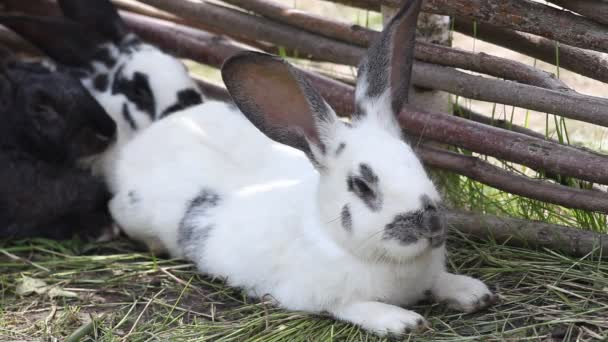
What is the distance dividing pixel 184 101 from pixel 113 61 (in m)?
0.53

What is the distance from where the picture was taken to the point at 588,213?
353 cm

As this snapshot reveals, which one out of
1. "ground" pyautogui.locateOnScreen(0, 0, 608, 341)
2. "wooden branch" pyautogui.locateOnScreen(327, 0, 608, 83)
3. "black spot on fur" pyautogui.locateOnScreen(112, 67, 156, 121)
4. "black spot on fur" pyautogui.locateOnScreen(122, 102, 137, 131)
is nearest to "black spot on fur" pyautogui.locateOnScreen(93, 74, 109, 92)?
"black spot on fur" pyautogui.locateOnScreen(112, 67, 156, 121)

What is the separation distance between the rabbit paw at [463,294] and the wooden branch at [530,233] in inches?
17.4

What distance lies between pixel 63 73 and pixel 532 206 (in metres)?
2.30

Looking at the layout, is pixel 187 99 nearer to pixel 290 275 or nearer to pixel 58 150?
pixel 58 150

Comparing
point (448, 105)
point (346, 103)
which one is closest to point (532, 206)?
point (448, 105)

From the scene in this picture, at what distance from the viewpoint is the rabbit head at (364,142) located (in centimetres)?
272

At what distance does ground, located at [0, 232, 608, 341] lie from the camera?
298cm

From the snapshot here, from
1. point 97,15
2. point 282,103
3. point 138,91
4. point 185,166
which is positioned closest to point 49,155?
point 138,91

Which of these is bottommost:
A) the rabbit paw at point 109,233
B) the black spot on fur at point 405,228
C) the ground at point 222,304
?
the rabbit paw at point 109,233

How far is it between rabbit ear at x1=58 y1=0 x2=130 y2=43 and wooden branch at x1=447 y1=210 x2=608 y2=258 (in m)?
2.13

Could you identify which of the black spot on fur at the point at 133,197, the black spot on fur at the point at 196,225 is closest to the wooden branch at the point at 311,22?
the black spot on fur at the point at 196,225

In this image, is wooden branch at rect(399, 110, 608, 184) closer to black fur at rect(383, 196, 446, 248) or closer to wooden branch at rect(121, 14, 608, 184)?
wooden branch at rect(121, 14, 608, 184)

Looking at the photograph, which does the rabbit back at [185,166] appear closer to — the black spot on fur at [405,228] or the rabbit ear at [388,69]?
the rabbit ear at [388,69]
